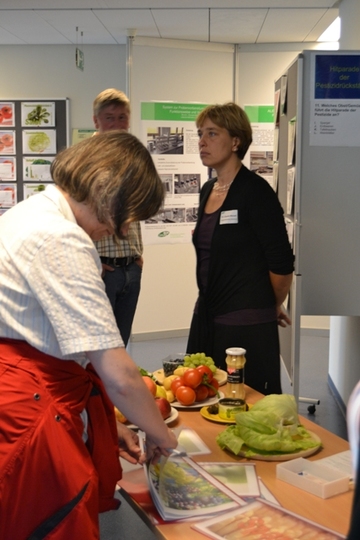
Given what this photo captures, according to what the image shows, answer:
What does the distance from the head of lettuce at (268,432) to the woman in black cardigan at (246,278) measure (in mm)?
716

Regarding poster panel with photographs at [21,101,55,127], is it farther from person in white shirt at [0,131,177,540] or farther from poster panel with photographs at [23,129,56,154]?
person in white shirt at [0,131,177,540]

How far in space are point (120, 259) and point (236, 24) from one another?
3142mm

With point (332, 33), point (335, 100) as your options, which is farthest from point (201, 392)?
point (332, 33)

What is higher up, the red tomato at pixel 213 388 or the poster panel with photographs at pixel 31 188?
the poster panel with photographs at pixel 31 188

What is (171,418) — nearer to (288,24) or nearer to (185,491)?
(185,491)

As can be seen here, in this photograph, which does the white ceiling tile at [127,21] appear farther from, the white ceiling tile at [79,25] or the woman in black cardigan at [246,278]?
the woman in black cardigan at [246,278]

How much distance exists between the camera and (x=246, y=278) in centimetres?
262

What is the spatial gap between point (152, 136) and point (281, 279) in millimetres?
3635

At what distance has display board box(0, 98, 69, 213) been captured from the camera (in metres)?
6.82

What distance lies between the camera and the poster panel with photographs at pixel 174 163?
601cm

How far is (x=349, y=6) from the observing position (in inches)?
171

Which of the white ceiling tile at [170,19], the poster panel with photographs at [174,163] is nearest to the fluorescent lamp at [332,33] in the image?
the white ceiling tile at [170,19]

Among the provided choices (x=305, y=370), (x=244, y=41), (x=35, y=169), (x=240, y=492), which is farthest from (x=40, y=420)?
(x=35, y=169)

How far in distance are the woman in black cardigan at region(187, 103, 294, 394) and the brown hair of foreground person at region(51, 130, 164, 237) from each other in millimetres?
1202
